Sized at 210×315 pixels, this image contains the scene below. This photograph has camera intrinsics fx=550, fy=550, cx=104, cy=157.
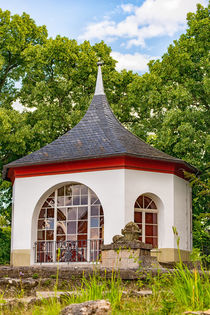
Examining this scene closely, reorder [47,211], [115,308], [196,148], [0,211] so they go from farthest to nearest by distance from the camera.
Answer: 1. [0,211]
2. [196,148]
3. [47,211]
4. [115,308]

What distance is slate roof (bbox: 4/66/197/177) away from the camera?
58.7ft

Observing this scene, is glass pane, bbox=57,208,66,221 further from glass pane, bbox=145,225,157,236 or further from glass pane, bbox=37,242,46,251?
glass pane, bbox=145,225,157,236

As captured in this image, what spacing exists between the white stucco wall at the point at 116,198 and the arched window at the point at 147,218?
175 mm

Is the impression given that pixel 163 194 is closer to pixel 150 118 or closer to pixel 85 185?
pixel 85 185

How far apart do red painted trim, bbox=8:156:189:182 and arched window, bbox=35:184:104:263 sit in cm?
72

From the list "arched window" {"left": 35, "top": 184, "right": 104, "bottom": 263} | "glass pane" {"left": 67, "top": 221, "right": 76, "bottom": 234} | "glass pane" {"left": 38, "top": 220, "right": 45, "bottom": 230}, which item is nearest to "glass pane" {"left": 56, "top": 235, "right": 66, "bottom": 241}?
"arched window" {"left": 35, "top": 184, "right": 104, "bottom": 263}

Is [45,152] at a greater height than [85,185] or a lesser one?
greater

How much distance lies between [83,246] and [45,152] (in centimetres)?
358

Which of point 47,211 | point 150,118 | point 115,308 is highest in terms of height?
point 150,118

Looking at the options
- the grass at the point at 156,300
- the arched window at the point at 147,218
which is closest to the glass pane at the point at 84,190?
the arched window at the point at 147,218

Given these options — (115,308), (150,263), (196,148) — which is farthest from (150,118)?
(115,308)

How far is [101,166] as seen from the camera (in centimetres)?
1777

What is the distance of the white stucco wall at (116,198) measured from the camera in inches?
682

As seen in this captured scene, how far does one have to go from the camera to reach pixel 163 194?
59.9 feet
